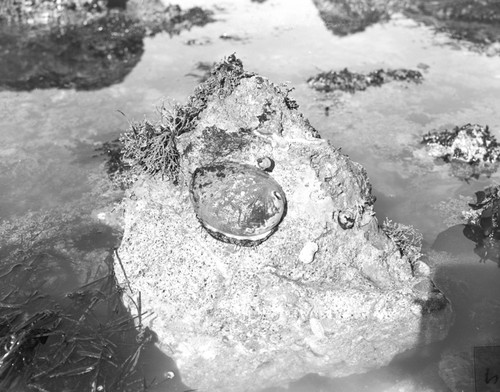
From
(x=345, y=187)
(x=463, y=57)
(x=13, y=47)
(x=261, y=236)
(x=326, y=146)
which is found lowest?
(x=13, y=47)

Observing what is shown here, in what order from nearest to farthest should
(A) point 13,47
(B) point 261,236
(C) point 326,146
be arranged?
(B) point 261,236
(C) point 326,146
(A) point 13,47

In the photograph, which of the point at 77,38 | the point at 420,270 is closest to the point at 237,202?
the point at 420,270

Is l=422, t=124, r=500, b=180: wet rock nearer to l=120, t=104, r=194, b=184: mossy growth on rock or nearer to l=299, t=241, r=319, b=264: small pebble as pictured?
l=299, t=241, r=319, b=264: small pebble

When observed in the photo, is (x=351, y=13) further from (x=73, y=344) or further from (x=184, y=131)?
(x=73, y=344)

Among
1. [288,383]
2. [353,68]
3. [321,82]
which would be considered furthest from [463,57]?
[288,383]

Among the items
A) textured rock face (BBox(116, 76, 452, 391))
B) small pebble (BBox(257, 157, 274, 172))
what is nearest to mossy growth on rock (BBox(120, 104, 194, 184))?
textured rock face (BBox(116, 76, 452, 391))

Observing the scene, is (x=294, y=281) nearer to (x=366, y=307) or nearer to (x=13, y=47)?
(x=366, y=307)
